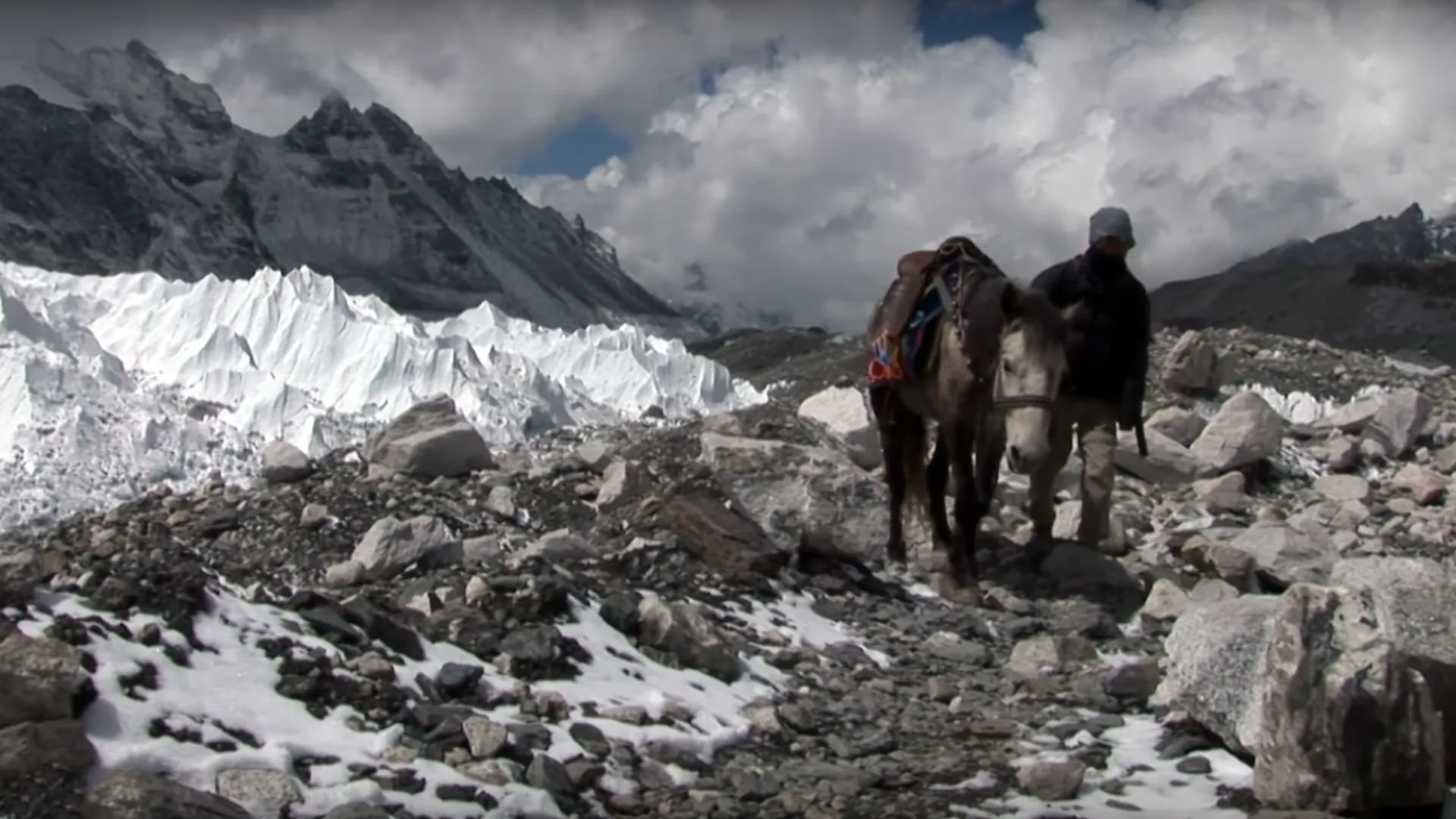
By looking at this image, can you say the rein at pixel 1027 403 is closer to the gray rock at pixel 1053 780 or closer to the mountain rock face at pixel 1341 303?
the gray rock at pixel 1053 780

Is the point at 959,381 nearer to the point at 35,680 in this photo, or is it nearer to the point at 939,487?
the point at 939,487

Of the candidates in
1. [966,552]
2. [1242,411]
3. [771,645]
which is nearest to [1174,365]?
[1242,411]

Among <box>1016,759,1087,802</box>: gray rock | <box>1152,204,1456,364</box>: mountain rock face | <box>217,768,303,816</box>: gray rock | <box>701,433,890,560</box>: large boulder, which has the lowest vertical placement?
<box>1016,759,1087,802</box>: gray rock

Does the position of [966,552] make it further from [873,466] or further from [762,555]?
[873,466]

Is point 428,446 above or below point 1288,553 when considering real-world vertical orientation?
above

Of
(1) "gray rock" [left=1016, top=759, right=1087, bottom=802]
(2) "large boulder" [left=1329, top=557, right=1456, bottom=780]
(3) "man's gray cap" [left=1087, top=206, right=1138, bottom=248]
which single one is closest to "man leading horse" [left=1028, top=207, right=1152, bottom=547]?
(3) "man's gray cap" [left=1087, top=206, right=1138, bottom=248]

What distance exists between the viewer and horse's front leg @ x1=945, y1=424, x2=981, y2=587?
22.3ft

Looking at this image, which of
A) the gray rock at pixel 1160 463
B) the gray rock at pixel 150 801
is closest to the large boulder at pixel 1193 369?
the gray rock at pixel 1160 463

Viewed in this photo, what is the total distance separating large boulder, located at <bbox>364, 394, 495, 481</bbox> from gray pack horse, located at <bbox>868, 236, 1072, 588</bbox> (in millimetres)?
3451

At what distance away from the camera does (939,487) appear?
7.59 m

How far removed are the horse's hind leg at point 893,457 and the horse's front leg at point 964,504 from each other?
0.56 m

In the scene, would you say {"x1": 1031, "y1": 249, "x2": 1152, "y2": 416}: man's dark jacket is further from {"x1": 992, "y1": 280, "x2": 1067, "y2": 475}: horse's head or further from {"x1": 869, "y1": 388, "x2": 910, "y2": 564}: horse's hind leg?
{"x1": 992, "y1": 280, "x2": 1067, "y2": 475}: horse's head

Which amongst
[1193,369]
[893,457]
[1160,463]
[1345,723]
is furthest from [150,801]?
[1193,369]

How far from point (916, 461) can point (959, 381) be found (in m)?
1.27
